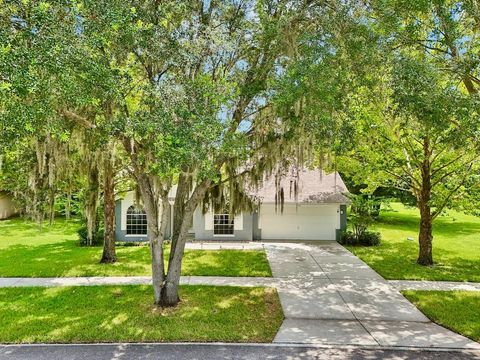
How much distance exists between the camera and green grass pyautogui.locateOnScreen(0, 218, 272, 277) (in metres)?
13.0

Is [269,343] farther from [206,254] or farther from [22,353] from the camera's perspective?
[206,254]

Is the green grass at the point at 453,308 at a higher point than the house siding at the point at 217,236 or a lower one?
lower

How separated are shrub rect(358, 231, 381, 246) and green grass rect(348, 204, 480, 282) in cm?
38

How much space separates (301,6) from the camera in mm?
8461

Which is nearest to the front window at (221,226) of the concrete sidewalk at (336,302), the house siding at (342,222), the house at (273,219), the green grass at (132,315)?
the house at (273,219)

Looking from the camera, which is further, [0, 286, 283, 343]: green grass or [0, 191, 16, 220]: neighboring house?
[0, 191, 16, 220]: neighboring house

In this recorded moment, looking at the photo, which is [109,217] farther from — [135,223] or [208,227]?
[208,227]

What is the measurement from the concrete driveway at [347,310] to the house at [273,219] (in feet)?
14.7

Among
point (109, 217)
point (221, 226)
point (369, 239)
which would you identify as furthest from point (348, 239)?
point (109, 217)

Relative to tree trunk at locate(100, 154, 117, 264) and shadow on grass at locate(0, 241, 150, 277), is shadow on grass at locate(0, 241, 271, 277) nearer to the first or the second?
shadow on grass at locate(0, 241, 150, 277)

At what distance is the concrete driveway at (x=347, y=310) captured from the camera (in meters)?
8.09

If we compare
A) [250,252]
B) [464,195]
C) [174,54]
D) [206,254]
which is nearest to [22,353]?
[174,54]

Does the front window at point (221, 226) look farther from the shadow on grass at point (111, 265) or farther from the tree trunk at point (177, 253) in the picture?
the tree trunk at point (177, 253)

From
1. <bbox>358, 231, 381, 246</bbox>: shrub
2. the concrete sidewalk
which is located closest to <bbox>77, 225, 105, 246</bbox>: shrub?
the concrete sidewalk
